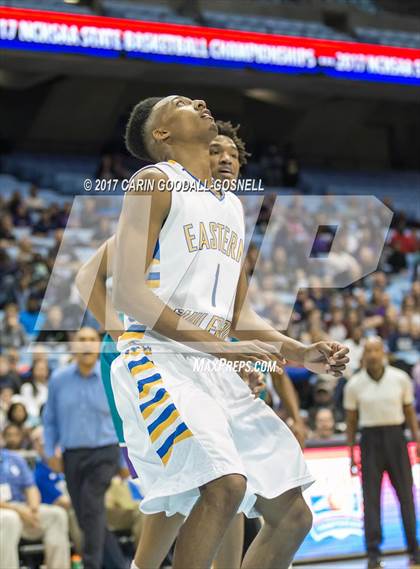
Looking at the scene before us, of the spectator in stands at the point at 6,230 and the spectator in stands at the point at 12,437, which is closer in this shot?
the spectator in stands at the point at 12,437

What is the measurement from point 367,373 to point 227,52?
871 cm

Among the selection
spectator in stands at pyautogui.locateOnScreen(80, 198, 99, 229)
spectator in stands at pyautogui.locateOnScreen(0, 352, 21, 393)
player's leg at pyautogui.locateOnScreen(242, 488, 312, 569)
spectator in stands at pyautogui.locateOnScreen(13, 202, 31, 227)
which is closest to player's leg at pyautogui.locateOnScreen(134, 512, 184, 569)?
player's leg at pyautogui.locateOnScreen(242, 488, 312, 569)

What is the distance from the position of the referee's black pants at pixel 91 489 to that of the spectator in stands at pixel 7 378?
3013mm


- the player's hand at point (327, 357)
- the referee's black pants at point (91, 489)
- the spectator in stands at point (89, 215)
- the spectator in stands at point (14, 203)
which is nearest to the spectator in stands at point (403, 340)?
the spectator in stands at point (89, 215)

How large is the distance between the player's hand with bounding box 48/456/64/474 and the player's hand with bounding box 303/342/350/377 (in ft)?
12.6

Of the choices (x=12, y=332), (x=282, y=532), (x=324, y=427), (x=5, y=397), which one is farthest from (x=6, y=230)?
(x=282, y=532)

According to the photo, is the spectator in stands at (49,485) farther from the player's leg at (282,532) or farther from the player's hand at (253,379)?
the player's leg at (282,532)

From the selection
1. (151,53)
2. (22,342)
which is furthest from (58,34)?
(22,342)

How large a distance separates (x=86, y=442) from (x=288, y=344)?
137 inches

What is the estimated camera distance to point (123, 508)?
7465 mm

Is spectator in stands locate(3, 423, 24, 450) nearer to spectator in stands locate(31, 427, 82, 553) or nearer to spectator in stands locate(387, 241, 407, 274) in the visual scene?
spectator in stands locate(31, 427, 82, 553)

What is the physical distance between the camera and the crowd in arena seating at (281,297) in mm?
9562

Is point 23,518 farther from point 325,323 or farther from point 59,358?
point 325,323

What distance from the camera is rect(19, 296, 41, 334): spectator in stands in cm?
1198
